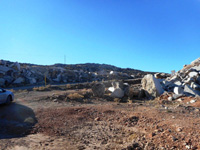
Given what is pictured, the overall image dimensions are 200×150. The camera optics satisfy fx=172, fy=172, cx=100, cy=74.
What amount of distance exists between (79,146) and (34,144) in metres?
1.39

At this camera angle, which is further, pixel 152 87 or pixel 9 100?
pixel 152 87

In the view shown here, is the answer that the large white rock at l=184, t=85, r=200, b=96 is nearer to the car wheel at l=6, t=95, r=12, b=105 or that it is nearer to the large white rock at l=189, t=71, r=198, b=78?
the large white rock at l=189, t=71, r=198, b=78

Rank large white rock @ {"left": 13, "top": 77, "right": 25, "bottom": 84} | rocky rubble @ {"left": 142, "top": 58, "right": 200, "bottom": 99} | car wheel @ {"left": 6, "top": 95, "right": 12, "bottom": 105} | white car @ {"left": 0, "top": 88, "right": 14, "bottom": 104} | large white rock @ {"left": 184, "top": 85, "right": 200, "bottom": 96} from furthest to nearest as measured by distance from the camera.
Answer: large white rock @ {"left": 13, "top": 77, "right": 25, "bottom": 84} → rocky rubble @ {"left": 142, "top": 58, "right": 200, "bottom": 99} → large white rock @ {"left": 184, "top": 85, "right": 200, "bottom": 96} → car wheel @ {"left": 6, "top": 95, "right": 12, "bottom": 105} → white car @ {"left": 0, "top": 88, "right": 14, "bottom": 104}

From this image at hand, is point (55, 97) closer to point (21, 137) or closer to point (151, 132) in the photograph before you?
point (21, 137)

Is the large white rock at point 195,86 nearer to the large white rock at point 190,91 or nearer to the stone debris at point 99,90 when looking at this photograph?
the large white rock at point 190,91

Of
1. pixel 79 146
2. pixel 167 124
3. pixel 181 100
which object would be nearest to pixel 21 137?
pixel 79 146

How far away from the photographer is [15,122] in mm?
7508

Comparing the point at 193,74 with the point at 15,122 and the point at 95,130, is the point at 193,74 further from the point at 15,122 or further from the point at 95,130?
the point at 15,122

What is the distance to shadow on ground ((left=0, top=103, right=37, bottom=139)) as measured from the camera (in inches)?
247

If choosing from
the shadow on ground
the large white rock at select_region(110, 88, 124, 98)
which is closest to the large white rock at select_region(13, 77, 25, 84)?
the shadow on ground

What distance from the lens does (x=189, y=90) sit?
13.4m

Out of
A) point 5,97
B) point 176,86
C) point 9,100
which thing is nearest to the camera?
point 5,97

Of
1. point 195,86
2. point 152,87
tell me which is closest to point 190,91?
point 195,86

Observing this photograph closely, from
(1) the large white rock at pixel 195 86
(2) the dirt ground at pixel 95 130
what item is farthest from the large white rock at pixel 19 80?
(1) the large white rock at pixel 195 86
